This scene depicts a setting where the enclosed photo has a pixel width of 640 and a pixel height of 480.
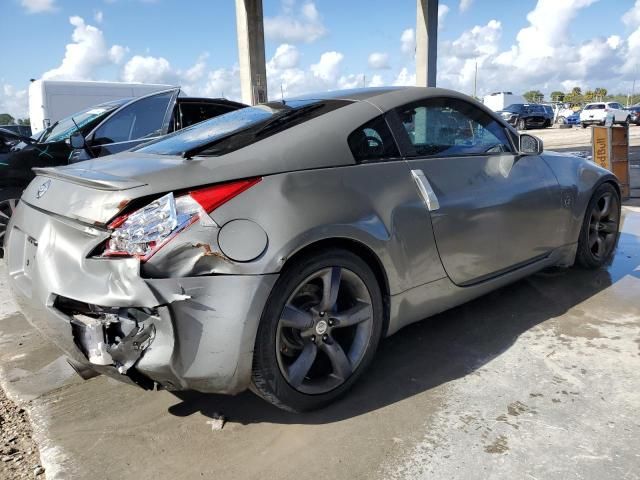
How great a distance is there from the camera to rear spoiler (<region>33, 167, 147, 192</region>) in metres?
2.10

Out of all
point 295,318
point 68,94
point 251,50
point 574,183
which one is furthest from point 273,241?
point 251,50

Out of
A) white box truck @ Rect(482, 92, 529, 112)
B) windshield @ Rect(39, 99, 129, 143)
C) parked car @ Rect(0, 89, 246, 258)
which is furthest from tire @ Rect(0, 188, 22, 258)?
white box truck @ Rect(482, 92, 529, 112)

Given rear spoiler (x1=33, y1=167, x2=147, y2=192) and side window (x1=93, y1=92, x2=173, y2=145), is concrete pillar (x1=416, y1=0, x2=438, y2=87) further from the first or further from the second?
rear spoiler (x1=33, y1=167, x2=147, y2=192)

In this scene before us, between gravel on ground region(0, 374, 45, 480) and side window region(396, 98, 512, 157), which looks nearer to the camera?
gravel on ground region(0, 374, 45, 480)

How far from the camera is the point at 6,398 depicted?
2785 millimetres

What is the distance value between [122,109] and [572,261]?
5081mm

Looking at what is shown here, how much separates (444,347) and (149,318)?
1857mm

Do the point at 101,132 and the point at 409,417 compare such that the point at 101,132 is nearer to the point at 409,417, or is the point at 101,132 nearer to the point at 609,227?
the point at 409,417

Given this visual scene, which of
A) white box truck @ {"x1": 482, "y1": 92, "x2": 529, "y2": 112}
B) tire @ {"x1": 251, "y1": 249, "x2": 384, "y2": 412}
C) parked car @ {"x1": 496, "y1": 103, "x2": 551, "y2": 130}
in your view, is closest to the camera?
tire @ {"x1": 251, "y1": 249, "x2": 384, "y2": 412}

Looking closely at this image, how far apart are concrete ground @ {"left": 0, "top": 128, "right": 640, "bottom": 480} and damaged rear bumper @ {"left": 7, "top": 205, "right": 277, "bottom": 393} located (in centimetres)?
36

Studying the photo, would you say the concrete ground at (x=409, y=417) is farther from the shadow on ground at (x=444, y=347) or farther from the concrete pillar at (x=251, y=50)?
the concrete pillar at (x=251, y=50)

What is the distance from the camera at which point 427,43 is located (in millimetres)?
17359

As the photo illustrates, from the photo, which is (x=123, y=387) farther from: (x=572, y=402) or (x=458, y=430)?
(x=572, y=402)

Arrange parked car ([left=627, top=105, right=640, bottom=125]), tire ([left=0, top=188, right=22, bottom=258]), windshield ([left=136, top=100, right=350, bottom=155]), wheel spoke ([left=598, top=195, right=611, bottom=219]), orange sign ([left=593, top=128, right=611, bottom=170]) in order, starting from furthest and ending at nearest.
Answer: parked car ([left=627, top=105, right=640, bottom=125]), orange sign ([left=593, top=128, right=611, bottom=170]), tire ([left=0, top=188, right=22, bottom=258]), wheel spoke ([left=598, top=195, right=611, bottom=219]), windshield ([left=136, top=100, right=350, bottom=155])
